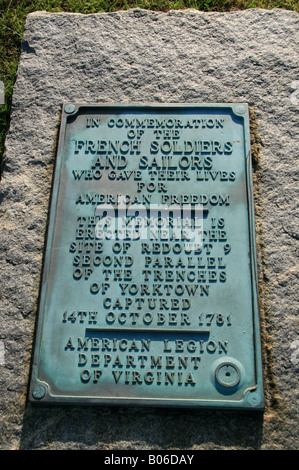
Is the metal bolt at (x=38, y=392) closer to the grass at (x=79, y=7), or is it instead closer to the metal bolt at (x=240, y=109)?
the metal bolt at (x=240, y=109)

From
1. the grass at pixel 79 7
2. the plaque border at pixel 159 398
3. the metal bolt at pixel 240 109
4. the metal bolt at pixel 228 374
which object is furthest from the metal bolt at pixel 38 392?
the grass at pixel 79 7

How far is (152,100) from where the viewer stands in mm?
2660

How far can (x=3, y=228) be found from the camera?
94.2 inches

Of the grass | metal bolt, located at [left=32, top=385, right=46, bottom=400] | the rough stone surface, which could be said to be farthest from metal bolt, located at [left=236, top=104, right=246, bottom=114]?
metal bolt, located at [left=32, top=385, right=46, bottom=400]

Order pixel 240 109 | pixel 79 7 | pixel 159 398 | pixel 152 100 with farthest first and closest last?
pixel 79 7
pixel 152 100
pixel 240 109
pixel 159 398

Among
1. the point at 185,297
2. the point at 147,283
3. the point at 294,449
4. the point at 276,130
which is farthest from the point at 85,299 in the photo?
the point at 276,130

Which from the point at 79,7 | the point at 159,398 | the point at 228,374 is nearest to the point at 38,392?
the point at 159,398

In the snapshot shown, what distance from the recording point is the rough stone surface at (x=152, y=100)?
198 cm

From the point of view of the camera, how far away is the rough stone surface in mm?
1978

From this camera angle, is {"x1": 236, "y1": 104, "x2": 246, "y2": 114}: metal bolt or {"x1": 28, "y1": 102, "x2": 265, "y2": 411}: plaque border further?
{"x1": 236, "y1": 104, "x2": 246, "y2": 114}: metal bolt

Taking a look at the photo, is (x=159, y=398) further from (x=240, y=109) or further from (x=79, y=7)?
(x=79, y=7)

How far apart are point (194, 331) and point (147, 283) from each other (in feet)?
1.16

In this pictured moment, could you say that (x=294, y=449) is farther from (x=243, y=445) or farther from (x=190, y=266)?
Answer: (x=190, y=266)

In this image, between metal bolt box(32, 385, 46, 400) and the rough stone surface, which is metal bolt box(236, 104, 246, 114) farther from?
metal bolt box(32, 385, 46, 400)
